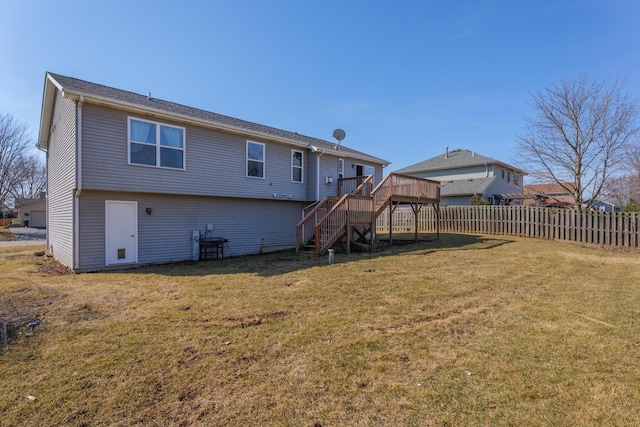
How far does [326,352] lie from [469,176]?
1129 inches

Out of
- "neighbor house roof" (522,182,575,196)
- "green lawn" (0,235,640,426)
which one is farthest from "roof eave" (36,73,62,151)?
"neighbor house roof" (522,182,575,196)

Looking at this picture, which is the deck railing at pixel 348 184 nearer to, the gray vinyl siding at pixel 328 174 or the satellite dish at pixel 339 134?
the gray vinyl siding at pixel 328 174

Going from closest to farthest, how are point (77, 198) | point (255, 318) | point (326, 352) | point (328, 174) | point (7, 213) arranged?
1. point (326, 352)
2. point (255, 318)
3. point (77, 198)
4. point (328, 174)
5. point (7, 213)

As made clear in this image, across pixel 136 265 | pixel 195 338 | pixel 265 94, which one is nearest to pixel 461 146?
pixel 265 94

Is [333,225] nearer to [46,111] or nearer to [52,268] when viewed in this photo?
[52,268]

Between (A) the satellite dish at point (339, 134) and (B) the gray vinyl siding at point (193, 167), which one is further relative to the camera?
(A) the satellite dish at point (339, 134)

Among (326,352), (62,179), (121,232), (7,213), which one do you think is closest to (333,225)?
(121,232)

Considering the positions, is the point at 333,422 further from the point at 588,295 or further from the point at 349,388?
the point at 588,295

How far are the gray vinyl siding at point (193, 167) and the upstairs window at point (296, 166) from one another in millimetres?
237

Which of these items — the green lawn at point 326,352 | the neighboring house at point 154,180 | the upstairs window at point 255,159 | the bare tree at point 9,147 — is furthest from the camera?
the bare tree at point 9,147

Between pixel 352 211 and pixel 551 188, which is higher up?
pixel 551 188

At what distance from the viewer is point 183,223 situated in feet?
35.5

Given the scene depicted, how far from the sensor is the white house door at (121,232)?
9297 mm

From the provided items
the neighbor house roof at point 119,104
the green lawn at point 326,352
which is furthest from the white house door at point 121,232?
the neighbor house roof at point 119,104
